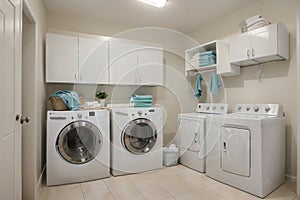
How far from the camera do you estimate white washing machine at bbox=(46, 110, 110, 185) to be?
239cm

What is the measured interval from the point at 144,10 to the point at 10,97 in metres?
2.34

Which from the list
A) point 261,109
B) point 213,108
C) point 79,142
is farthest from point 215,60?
point 79,142

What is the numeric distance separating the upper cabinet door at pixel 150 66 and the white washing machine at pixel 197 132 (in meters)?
0.85

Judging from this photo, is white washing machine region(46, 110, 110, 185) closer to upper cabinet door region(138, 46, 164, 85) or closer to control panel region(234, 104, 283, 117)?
upper cabinet door region(138, 46, 164, 85)

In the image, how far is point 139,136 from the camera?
114 inches

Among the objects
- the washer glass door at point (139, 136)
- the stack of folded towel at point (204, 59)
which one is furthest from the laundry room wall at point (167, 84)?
the washer glass door at point (139, 136)

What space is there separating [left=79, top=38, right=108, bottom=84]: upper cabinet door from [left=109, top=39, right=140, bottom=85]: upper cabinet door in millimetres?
111

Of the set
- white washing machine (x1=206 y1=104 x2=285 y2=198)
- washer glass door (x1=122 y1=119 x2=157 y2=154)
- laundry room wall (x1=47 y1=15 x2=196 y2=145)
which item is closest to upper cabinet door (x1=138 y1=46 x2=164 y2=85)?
laundry room wall (x1=47 y1=15 x2=196 y2=145)

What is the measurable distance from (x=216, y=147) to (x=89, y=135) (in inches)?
66.7

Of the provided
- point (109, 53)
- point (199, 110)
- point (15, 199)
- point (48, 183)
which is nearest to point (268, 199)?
point (199, 110)

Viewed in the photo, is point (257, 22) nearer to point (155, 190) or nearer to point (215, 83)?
point (215, 83)

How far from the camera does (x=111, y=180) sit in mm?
2576

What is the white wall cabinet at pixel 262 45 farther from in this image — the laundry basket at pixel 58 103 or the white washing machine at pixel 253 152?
the laundry basket at pixel 58 103

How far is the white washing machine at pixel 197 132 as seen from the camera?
2668mm
